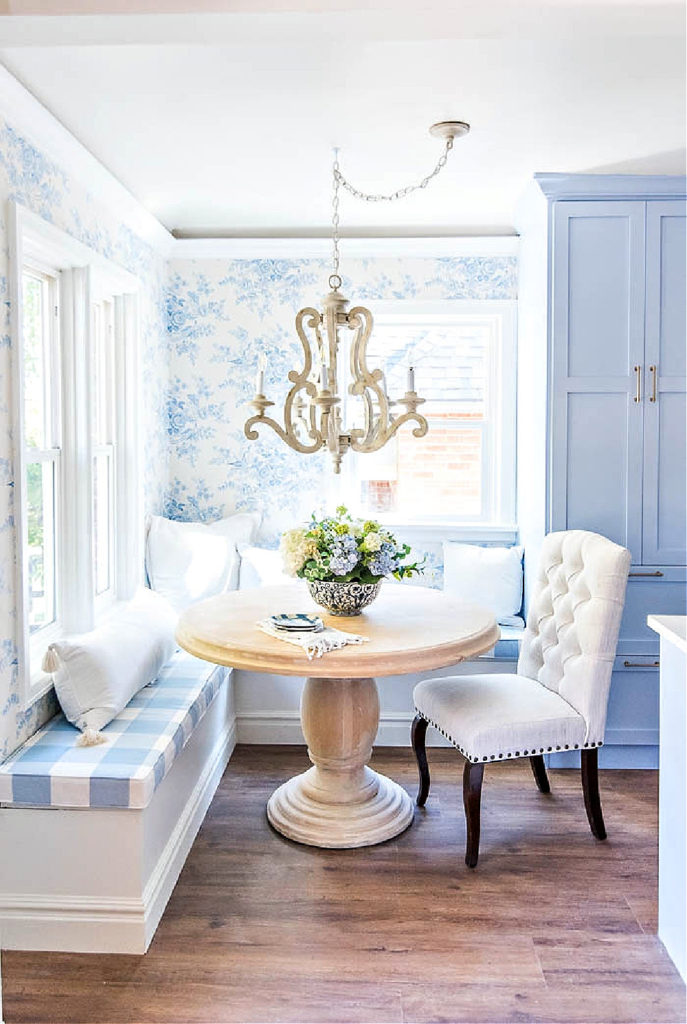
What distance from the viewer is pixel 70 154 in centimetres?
277

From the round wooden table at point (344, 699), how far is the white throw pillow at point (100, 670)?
0.21m

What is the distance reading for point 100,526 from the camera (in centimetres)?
354

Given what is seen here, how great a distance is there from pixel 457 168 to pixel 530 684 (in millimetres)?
1918

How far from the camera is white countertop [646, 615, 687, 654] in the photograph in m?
2.10

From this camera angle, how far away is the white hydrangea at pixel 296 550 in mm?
2766

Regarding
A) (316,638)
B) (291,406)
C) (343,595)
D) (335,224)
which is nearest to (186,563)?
(291,406)

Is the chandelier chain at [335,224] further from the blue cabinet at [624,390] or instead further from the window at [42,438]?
the window at [42,438]

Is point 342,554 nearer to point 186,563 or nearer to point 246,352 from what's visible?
point 186,563

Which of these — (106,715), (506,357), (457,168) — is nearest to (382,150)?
(457,168)

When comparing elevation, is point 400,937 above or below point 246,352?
below

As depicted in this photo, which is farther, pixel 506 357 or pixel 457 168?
pixel 506 357

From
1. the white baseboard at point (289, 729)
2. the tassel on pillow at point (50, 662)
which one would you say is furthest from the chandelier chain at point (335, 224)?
the white baseboard at point (289, 729)

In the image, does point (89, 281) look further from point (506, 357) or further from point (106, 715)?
point (506, 357)

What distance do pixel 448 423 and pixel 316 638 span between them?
1.96 metres
